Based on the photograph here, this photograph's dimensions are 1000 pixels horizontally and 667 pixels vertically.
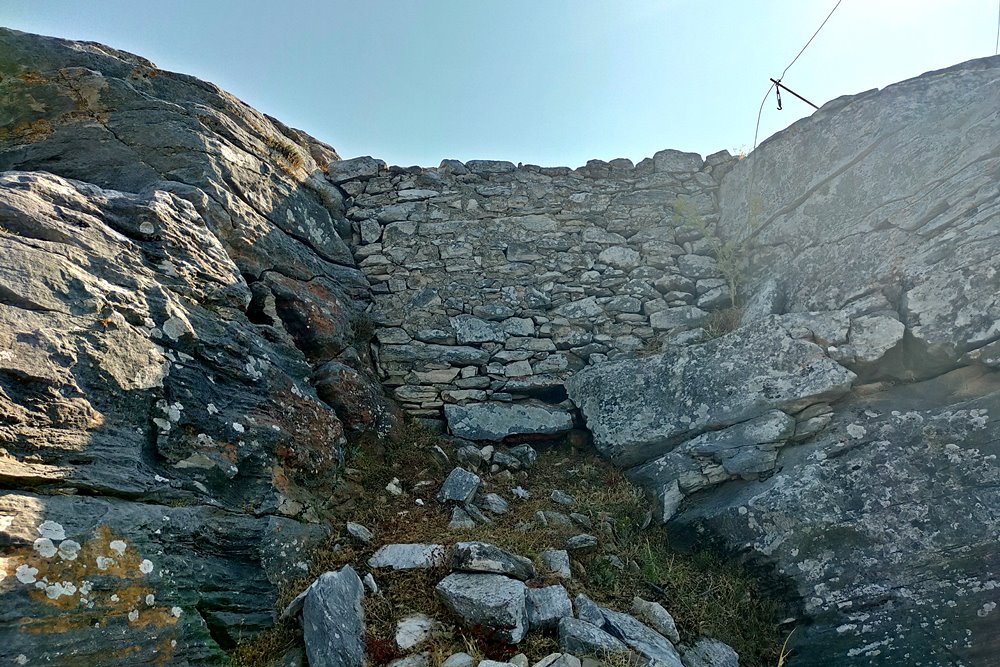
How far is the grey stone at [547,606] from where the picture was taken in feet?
11.2

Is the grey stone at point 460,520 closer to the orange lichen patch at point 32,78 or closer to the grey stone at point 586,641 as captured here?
the grey stone at point 586,641

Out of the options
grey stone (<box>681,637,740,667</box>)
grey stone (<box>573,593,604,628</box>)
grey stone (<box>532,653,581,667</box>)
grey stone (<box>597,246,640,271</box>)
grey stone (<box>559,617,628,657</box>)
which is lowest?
grey stone (<box>681,637,740,667</box>)

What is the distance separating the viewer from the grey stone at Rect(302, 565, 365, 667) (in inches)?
125

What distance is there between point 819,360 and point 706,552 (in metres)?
1.91

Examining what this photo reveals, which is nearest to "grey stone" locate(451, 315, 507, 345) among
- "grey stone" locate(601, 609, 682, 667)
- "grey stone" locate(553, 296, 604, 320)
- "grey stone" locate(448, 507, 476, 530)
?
"grey stone" locate(553, 296, 604, 320)

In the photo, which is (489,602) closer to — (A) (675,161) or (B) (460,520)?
(B) (460,520)

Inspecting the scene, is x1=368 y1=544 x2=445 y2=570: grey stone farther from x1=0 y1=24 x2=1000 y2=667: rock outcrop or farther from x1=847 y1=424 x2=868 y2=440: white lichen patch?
x1=847 y1=424 x2=868 y2=440: white lichen patch

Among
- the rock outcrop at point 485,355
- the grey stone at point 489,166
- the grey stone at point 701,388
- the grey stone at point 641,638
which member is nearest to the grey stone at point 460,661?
the rock outcrop at point 485,355

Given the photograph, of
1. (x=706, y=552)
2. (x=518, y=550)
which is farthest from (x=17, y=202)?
(x=706, y=552)

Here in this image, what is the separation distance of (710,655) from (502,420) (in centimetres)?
285

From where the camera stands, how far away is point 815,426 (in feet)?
15.1

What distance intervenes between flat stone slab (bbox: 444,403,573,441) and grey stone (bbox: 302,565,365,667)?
2.35 meters

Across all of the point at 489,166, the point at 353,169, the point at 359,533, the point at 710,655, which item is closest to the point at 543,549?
the point at 710,655

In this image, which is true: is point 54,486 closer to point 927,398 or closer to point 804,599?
point 804,599
